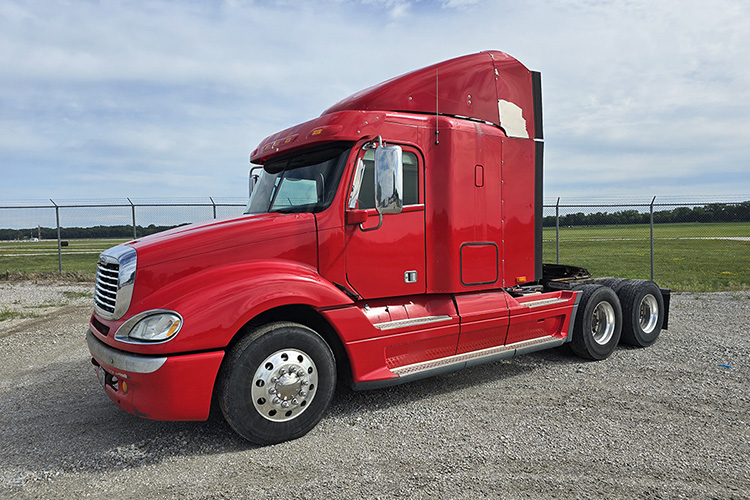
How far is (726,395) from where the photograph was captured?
488 centimetres

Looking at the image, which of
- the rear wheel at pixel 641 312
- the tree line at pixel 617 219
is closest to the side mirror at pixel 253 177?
the rear wheel at pixel 641 312

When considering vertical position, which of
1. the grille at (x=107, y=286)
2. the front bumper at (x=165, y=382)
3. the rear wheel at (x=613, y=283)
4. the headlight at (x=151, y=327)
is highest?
the grille at (x=107, y=286)

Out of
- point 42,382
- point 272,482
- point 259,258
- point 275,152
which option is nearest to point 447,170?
point 275,152

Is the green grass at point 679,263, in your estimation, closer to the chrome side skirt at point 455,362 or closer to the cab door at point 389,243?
the chrome side skirt at point 455,362

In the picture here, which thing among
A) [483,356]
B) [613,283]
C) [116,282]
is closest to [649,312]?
[613,283]

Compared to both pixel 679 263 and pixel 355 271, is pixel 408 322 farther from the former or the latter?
pixel 679 263

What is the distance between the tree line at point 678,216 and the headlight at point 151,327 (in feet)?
47.1

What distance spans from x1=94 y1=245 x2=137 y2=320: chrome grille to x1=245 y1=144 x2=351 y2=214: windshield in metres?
1.40

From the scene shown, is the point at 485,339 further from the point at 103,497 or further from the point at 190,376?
the point at 103,497

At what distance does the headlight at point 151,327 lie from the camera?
11.8ft

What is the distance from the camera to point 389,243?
470cm

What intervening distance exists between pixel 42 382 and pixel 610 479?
5941 mm

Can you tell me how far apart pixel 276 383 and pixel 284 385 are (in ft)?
0.22

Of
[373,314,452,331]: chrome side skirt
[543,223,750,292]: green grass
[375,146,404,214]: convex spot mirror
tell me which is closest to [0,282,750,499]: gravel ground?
[373,314,452,331]: chrome side skirt
